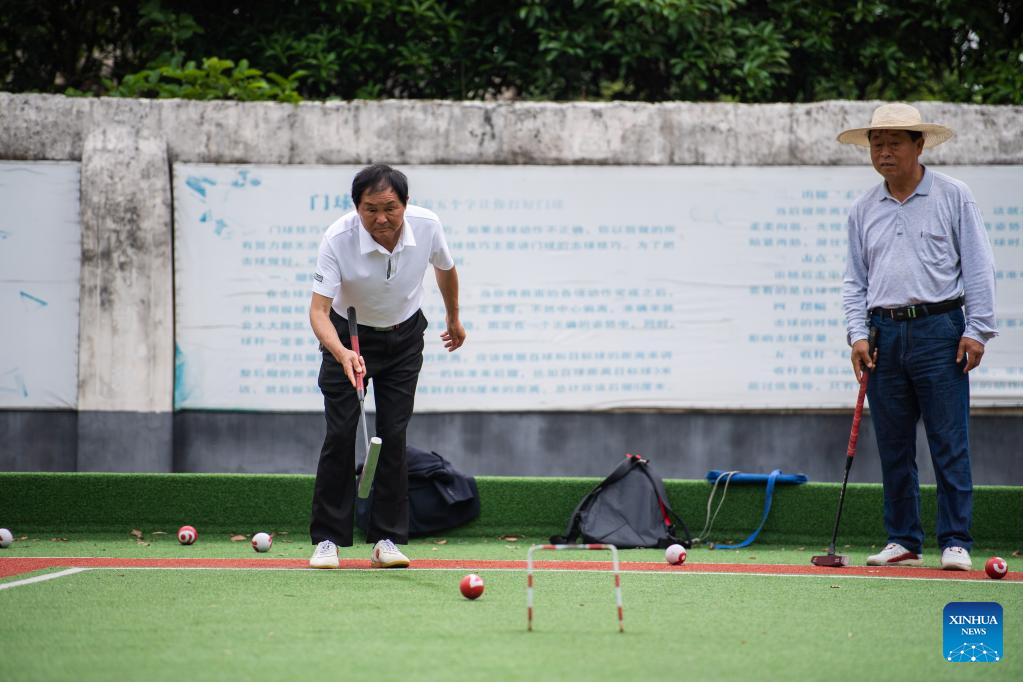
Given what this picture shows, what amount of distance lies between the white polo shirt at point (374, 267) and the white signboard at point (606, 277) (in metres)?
2.60

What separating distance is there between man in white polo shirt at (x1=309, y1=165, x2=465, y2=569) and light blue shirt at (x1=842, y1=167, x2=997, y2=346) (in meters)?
1.71

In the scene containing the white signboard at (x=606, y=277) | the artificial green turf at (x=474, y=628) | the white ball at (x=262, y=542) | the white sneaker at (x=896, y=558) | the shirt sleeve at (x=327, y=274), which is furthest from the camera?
the white signboard at (x=606, y=277)

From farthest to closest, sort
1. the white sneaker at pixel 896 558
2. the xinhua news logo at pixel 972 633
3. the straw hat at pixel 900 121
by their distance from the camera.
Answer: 1. the white sneaker at pixel 896 558
2. the straw hat at pixel 900 121
3. the xinhua news logo at pixel 972 633

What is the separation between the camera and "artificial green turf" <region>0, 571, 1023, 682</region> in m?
2.82

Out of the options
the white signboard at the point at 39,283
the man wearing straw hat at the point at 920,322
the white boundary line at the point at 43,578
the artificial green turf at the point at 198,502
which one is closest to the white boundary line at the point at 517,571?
the white boundary line at the point at 43,578

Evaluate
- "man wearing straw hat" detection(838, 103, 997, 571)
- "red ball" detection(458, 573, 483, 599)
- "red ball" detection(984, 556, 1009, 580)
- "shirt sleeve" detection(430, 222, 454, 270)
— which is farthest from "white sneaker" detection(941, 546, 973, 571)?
"shirt sleeve" detection(430, 222, 454, 270)

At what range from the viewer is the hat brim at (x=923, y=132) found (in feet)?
15.7

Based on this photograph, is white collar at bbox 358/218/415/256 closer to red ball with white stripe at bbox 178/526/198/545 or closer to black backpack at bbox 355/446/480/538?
black backpack at bbox 355/446/480/538

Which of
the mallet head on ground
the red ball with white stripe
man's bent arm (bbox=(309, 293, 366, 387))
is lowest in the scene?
the red ball with white stripe

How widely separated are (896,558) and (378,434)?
210 centimetres

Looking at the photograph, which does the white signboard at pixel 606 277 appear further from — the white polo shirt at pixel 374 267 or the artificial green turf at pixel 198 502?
the white polo shirt at pixel 374 267

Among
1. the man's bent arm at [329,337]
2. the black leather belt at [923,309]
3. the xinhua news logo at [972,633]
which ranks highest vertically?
the black leather belt at [923,309]

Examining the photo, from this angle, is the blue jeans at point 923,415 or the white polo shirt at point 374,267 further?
the blue jeans at point 923,415

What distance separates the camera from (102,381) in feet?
23.9
